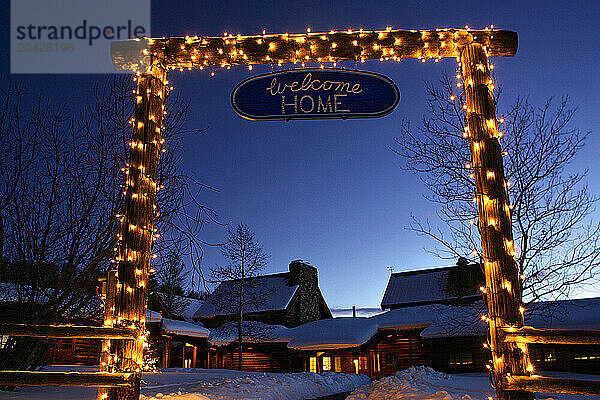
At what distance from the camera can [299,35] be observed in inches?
216

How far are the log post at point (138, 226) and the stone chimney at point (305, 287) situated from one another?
31955 mm

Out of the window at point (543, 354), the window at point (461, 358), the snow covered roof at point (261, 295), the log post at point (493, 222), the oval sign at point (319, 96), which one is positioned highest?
the oval sign at point (319, 96)

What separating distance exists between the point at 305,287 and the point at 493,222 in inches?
1320

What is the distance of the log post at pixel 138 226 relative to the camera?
4.69 m

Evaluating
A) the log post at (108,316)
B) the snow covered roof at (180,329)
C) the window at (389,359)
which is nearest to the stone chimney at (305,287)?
the snow covered roof at (180,329)

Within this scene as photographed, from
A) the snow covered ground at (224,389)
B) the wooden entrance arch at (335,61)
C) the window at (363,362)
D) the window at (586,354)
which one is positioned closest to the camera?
the wooden entrance arch at (335,61)

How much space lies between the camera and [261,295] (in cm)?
3644

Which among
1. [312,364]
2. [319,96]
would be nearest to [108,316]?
[319,96]

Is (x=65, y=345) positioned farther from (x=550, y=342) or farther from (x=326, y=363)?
(x=550, y=342)

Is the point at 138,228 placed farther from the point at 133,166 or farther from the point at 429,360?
the point at 429,360

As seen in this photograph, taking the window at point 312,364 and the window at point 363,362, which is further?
the window at point 363,362

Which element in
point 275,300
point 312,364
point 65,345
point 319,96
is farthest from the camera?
point 275,300

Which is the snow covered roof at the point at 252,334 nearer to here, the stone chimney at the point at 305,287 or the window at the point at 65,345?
the stone chimney at the point at 305,287

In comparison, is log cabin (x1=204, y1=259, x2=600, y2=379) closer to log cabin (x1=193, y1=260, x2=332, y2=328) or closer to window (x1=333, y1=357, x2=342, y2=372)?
window (x1=333, y1=357, x2=342, y2=372)
